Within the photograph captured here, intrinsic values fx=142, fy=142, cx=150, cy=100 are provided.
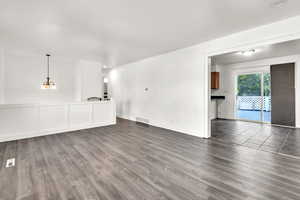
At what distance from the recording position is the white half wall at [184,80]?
294 cm

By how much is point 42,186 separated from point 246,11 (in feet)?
13.6

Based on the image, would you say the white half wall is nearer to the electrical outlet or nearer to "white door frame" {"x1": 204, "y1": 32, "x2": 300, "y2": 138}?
"white door frame" {"x1": 204, "y1": 32, "x2": 300, "y2": 138}

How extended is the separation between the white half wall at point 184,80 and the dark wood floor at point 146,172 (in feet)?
3.47

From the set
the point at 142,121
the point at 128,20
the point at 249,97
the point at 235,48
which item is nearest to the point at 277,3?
the point at 235,48

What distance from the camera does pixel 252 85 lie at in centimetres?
621

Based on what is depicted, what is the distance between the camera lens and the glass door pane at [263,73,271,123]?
18.9 feet

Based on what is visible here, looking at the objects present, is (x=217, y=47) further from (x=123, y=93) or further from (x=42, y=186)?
(x=123, y=93)

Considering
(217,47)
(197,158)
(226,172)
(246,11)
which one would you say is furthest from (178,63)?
(226,172)

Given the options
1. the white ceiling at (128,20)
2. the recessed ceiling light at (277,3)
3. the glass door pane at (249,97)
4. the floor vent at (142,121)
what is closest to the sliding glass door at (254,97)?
the glass door pane at (249,97)

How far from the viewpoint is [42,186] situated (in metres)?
1.94

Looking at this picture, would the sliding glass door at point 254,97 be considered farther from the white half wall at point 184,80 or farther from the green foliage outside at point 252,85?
the white half wall at point 184,80

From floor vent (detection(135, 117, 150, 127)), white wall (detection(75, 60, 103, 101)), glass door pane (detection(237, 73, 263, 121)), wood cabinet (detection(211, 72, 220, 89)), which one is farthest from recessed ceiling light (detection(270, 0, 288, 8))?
white wall (detection(75, 60, 103, 101))

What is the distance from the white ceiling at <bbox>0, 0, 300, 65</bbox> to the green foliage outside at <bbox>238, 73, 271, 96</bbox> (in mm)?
3965

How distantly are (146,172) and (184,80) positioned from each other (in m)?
3.05
